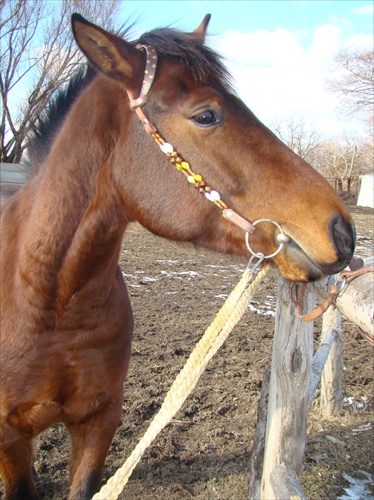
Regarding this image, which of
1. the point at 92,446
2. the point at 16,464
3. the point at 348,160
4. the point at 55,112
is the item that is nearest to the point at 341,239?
the point at 55,112

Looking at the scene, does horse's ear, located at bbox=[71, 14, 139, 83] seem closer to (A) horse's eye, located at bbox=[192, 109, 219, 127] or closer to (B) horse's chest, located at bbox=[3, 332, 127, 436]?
(A) horse's eye, located at bbox=[192, 109, 219, 127]

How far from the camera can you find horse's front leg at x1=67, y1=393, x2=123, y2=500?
2471mm

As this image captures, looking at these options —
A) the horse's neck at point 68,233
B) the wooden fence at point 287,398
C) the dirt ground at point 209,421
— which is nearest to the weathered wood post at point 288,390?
the wooden fence at point 287,398

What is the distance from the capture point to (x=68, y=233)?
2074mm

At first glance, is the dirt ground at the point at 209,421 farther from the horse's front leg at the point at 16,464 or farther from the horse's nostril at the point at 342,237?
the horse's nostril at the point at 342,237

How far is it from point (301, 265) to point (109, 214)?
2.91ft

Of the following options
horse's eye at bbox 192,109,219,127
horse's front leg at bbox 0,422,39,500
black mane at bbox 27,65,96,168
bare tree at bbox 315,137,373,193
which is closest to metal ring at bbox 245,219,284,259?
horse's eye at bbox 192,109,219,127

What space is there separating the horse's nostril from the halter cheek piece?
214 mm

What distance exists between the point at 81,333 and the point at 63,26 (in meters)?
15.6

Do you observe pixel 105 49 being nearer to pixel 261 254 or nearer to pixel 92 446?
pixel 261 254

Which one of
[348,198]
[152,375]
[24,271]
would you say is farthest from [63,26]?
[348,198]

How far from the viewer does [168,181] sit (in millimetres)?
1932

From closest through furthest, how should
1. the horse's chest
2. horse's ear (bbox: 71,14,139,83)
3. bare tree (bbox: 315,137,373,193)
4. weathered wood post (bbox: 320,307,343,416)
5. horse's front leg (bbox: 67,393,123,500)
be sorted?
horse's ear (bbox: 71,14,139,83), the horse's chest, horse's front leg (bbox: 67,393,123,500), weathered wood post (bbox: 320,307,343,416), bare tree (bbox: 315,137,373,193)

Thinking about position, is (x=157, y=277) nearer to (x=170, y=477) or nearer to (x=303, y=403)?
(x=170, y=477)
